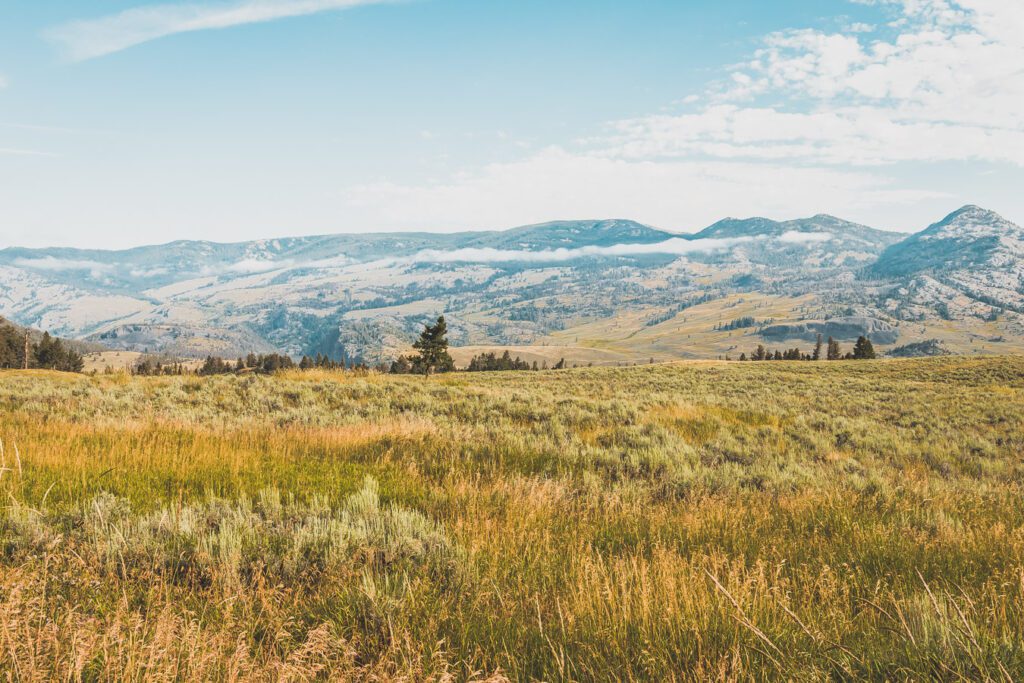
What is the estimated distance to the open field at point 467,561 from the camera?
252 centimetres

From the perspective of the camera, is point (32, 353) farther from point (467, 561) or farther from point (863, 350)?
point (863, 350)

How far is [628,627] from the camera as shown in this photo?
9.74 ft

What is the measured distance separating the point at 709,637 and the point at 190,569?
10.8 ft

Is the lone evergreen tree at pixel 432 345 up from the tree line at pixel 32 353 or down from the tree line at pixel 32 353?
up

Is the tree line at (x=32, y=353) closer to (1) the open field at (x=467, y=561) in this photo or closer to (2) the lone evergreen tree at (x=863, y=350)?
(1) the open field at (x=467, y=561)

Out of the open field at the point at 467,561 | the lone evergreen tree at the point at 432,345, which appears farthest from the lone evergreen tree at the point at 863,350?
the open field at the point at 467,561

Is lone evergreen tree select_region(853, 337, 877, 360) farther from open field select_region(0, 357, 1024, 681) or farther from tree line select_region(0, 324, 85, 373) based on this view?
tree line select_region(0, 324, 85, 373)

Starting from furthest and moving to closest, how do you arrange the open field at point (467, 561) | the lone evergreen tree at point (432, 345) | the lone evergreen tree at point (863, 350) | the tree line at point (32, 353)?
the lone evergreen tree at point (863, 350)
the tree line at point (32, 353)
the lone evergreen tree at point (432, 345)
the open field at point (467, 561)

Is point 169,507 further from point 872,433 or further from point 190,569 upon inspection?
point 872,433

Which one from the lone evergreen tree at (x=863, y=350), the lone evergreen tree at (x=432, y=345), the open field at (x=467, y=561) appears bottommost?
the lone evergreen tree at (x=863, y=350)

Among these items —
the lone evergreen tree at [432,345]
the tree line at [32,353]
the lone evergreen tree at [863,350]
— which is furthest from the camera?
the lone evergreen tree at [863,350]

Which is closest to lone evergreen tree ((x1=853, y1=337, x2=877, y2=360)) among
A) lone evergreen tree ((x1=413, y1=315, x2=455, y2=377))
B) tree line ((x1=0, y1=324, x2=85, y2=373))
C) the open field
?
lone evergreen tree ((x1=413, y1=315, x2=455, y2=377))

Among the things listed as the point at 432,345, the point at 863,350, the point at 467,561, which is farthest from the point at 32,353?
the point at 863,350

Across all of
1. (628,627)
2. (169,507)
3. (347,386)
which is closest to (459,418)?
(347,386)
